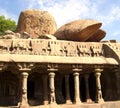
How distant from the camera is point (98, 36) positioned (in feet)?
52.9

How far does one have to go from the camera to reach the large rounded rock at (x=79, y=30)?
14.3 m

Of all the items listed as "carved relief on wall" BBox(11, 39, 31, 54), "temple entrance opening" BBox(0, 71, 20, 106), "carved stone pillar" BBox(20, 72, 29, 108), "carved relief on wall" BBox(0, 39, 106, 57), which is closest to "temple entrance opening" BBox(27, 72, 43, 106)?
"temple entrance opening" BBox(0, 71, 20, 106)

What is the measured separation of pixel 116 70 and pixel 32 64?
4981mm

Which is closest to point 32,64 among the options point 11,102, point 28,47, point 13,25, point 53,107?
point 28,47

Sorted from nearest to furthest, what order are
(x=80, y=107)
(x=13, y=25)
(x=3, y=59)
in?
(x=3, y=59) < (x=80, y=107) < (x=13, y=25)

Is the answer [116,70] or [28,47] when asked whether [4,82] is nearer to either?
[28,47]

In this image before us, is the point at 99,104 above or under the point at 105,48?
under

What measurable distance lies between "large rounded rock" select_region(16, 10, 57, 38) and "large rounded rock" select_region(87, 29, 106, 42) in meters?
3.67

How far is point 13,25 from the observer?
96.7 feet

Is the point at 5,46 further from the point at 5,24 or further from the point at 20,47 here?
the point at 5,24

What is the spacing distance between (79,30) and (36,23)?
193 inches

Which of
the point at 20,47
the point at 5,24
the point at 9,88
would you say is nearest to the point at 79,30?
the point at 20,47

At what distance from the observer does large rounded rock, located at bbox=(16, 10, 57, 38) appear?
18.1m

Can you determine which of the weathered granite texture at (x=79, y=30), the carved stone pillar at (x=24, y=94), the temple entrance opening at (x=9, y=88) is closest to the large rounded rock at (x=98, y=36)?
the weathered granite texture at (x=79, y=30)
